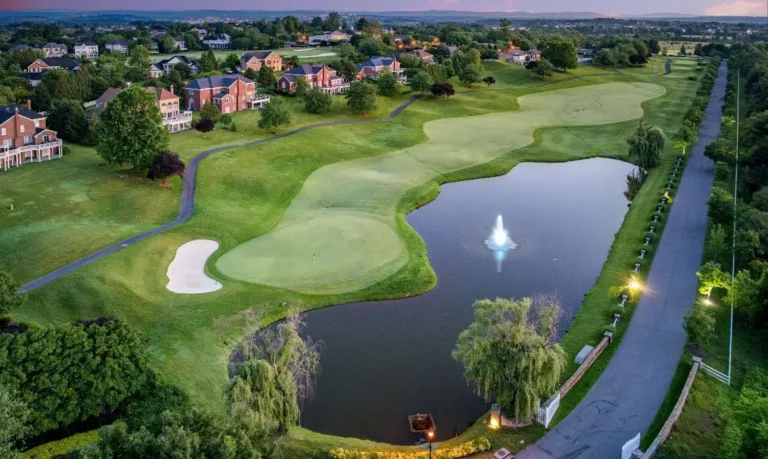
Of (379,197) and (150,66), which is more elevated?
(150,66)

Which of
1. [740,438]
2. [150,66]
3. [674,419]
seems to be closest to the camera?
[740,438]

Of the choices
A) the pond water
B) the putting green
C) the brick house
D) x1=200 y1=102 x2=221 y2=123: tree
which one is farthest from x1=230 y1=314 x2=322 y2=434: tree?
the brick house

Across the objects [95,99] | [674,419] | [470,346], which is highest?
[95,99]

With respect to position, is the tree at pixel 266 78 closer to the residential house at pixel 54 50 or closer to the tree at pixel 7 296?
the tree at pixel 7 296

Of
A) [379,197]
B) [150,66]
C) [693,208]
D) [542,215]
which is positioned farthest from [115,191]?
[150,66]

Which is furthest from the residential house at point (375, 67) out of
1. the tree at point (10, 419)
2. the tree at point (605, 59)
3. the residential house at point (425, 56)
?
the tree at point (10, 419)

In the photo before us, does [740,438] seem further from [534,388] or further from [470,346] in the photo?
[470,346]

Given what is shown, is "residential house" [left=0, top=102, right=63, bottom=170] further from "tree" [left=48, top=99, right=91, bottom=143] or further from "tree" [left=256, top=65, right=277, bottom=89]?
"tree" [left=256, top=65, right=277, bottom=89]

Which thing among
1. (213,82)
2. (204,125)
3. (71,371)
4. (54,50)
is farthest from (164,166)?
(54,50)
